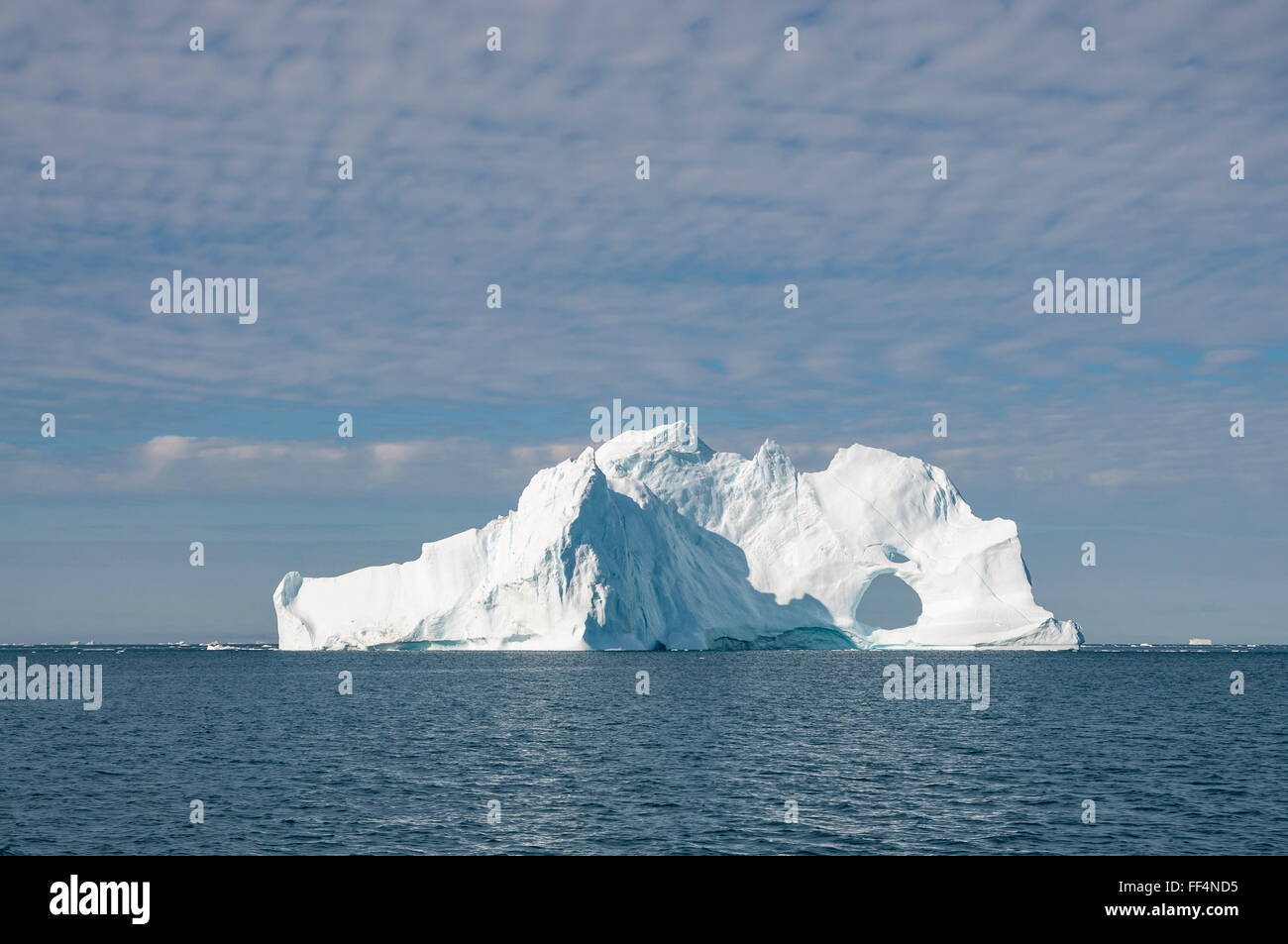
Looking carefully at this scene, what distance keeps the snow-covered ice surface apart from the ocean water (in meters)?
34.7

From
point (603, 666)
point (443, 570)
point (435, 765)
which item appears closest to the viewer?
point (435, 765)

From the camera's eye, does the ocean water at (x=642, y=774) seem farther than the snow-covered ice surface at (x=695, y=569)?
No

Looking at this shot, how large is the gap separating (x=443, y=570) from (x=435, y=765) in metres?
76.0

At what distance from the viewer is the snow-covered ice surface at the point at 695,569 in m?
95.9

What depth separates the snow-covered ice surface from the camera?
315ft

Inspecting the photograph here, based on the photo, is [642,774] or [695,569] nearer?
[642,774]

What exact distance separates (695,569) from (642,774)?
7889 centimetres

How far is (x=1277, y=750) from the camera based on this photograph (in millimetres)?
36719

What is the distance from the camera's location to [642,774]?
29609mm

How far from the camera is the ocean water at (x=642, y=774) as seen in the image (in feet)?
69.4

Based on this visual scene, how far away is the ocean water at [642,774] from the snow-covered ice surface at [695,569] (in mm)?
34669
